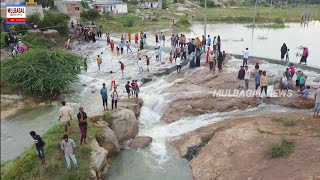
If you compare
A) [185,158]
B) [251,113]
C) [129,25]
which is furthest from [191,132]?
[129,25]

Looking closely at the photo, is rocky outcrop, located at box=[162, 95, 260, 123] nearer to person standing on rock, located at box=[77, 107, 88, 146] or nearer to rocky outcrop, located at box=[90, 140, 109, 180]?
rocky outcrop, located at box=[90, 140, 109, 180]

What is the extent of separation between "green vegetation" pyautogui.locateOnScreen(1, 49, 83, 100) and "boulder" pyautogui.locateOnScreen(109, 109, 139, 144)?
7.54 meters

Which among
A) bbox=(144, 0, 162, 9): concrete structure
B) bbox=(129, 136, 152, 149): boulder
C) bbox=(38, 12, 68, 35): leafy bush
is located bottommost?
bbox=(129, 136, 152, 149): boulder

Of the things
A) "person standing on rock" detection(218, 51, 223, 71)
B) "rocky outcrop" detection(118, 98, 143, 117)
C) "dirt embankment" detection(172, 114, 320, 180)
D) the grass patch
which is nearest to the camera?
"dirt embankment" detection(172, 114, 320, 180)

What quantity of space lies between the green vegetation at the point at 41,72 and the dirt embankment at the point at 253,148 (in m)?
10.6

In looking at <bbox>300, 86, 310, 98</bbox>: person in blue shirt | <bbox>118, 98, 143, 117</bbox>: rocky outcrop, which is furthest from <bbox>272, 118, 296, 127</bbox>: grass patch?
<bbox>118, 98, 143, 117</bbox>: rocky outcrop

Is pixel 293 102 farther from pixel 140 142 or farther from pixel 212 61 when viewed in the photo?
pixel 140 142

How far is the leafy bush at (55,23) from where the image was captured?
1511 inches

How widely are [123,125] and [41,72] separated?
367 inches

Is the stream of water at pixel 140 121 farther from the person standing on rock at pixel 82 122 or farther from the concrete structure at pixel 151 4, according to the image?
the concrete structure at pixel 151 4

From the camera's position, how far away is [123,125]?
673 inches

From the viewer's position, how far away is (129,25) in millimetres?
52500

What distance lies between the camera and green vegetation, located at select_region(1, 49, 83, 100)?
22.3 meters

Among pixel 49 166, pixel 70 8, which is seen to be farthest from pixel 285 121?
pixel 70 8
